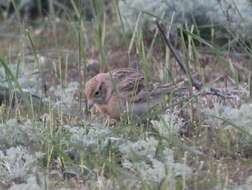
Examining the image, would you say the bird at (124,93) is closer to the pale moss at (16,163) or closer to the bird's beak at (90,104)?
the bird's beak at (90,104)

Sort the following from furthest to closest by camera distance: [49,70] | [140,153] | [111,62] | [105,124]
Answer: [111,62] < [49,70] < [105,124] < [140,153]

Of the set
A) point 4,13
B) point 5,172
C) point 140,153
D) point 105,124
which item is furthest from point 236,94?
point 4,13

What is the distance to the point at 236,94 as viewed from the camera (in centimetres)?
616

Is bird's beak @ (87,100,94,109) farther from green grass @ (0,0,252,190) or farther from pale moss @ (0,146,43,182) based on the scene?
pale moss @ (0,146,43,182)

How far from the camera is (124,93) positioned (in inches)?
244

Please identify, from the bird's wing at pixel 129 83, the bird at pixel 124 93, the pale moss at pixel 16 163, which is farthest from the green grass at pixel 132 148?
the bird's wing at pixel 129 83

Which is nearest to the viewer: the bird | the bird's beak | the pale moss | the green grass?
the green grass

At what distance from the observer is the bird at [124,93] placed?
5867 mm

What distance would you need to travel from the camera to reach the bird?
5867 millimetres

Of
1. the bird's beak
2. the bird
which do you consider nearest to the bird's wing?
the bird

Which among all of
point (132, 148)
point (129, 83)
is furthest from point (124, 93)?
point (132, 148)

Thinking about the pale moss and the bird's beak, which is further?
the bird's beak

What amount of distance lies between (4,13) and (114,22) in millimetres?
1277

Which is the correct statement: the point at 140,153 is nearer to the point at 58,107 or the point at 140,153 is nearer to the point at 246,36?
the point at 58,107
